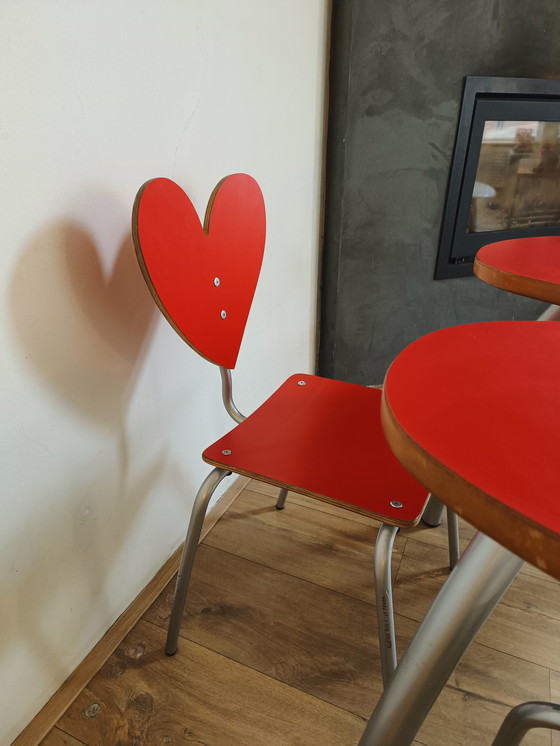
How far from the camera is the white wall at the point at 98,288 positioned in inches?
25.7

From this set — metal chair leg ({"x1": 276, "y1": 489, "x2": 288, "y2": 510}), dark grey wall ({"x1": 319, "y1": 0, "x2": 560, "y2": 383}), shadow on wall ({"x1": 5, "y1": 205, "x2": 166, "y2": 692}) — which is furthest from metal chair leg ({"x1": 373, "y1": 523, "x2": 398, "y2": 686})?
dark grey wall ({"x1": 319, "y1": 0, "x2": 560, "y2": 383})

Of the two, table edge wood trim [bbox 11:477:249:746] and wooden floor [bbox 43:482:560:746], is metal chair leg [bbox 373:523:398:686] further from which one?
table edge wood trim [bbox 11:477:249:746]

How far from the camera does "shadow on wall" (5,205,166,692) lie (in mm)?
702

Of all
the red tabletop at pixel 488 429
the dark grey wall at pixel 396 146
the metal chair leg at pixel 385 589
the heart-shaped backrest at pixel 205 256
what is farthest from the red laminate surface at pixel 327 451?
the dark grey wall at pixel 396 146

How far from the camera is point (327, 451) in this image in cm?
83

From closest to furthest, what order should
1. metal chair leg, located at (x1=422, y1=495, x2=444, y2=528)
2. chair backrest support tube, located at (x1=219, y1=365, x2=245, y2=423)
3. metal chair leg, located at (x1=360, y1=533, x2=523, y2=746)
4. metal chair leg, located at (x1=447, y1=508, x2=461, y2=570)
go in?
metal chair leg, located at (x1=360, y1=533, x2=523, y2=746), chair backrest support tube, located at (x1=219, y1=365, x2=245, y2=423), metal chair leg, located at (x1=447, y1=508, x2=461, y2=570), metal chair leg, located at (x1=422, y1=495, x2=444, y2=528)

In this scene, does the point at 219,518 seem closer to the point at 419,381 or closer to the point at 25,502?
the point at 25,502

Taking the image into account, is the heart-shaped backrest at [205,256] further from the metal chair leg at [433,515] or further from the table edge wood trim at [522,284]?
the metal chair leg at [433,515]

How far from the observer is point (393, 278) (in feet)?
5.51

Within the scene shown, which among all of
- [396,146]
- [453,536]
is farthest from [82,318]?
[396,146]

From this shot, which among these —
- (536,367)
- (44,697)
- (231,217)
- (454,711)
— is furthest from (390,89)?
A: (44,697)

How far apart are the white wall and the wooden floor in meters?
0.11

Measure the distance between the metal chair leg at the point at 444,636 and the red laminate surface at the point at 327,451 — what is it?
0.19m

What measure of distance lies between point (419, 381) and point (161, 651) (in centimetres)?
81
